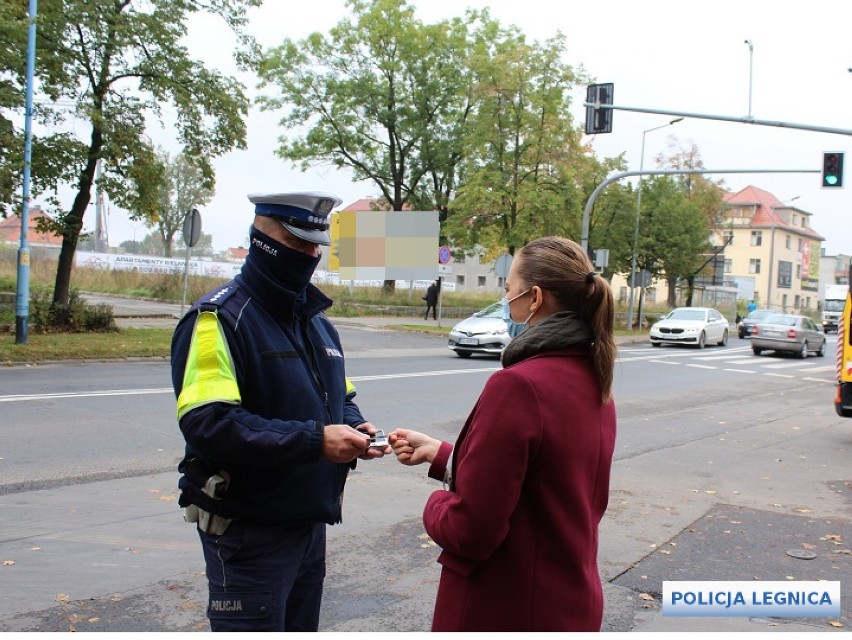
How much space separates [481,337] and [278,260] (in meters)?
18.6

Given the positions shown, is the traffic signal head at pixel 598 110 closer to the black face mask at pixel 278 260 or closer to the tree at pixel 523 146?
the tree at pixel 523 146

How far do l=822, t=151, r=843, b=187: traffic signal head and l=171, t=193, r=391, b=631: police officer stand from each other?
886 inches

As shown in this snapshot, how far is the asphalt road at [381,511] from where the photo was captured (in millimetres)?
4254

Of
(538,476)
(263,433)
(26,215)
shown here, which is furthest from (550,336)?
(26,215)

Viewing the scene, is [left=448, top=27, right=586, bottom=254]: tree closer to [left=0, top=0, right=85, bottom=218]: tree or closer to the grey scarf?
[left=0, top=0, right=85, bottom=218]: tree

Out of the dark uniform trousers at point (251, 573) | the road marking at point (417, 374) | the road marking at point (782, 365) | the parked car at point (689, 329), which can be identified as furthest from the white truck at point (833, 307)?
the dark uniform trousers at point (251, 573)

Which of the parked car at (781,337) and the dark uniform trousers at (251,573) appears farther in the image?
the parked car at (781,337)

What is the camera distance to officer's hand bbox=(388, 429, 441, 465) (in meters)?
2.50

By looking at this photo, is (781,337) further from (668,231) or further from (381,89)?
(381,89)

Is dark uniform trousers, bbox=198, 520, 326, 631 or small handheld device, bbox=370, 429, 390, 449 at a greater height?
small handheld device, bbox=370, 429, 390, 449

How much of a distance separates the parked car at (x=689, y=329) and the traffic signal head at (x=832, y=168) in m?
9.74

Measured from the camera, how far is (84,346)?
54.2 ft

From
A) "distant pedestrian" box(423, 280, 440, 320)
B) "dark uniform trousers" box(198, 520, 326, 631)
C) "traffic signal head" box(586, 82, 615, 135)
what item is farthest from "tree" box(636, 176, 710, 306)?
"dark uniform trousers" box(198, 520, 326, 631)

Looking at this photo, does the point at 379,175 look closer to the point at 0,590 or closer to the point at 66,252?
the point at 66,252
